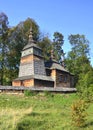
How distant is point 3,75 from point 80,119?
142 ft

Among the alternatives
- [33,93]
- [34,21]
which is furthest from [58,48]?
[33,93]

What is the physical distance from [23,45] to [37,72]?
42.2 feet

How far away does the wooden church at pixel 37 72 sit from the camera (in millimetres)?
49188

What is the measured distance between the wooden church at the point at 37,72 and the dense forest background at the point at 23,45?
11.9ft

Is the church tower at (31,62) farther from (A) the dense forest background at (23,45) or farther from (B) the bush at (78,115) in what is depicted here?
(B) the bush at (78,115)

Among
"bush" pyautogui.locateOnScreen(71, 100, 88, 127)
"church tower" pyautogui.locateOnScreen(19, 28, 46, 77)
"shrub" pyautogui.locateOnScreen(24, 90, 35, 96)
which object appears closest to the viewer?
"bush" pyautogui.locateOnScreen(71, 100, 88, 127)

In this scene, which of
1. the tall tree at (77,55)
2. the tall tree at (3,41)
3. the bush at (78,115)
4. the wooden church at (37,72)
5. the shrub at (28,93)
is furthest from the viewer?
the tall tree at (77,55)

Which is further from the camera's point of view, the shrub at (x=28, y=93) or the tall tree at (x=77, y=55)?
the tall tree at (x=77, y=55)

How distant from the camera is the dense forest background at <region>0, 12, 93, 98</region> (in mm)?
59438

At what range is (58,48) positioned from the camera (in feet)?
243

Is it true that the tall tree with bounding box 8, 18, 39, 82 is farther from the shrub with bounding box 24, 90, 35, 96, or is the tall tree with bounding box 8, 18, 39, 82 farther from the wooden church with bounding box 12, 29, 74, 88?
the shrub with bounding box 24, 90, 35, 96

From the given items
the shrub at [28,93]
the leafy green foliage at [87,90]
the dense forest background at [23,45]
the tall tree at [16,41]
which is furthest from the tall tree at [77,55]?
the shrub at [28,93]

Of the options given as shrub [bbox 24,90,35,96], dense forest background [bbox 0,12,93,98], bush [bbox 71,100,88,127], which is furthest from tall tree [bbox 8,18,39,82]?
bush [bbox 71,100,88,127]

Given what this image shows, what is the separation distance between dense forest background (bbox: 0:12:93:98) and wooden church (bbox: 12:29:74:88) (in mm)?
3617
